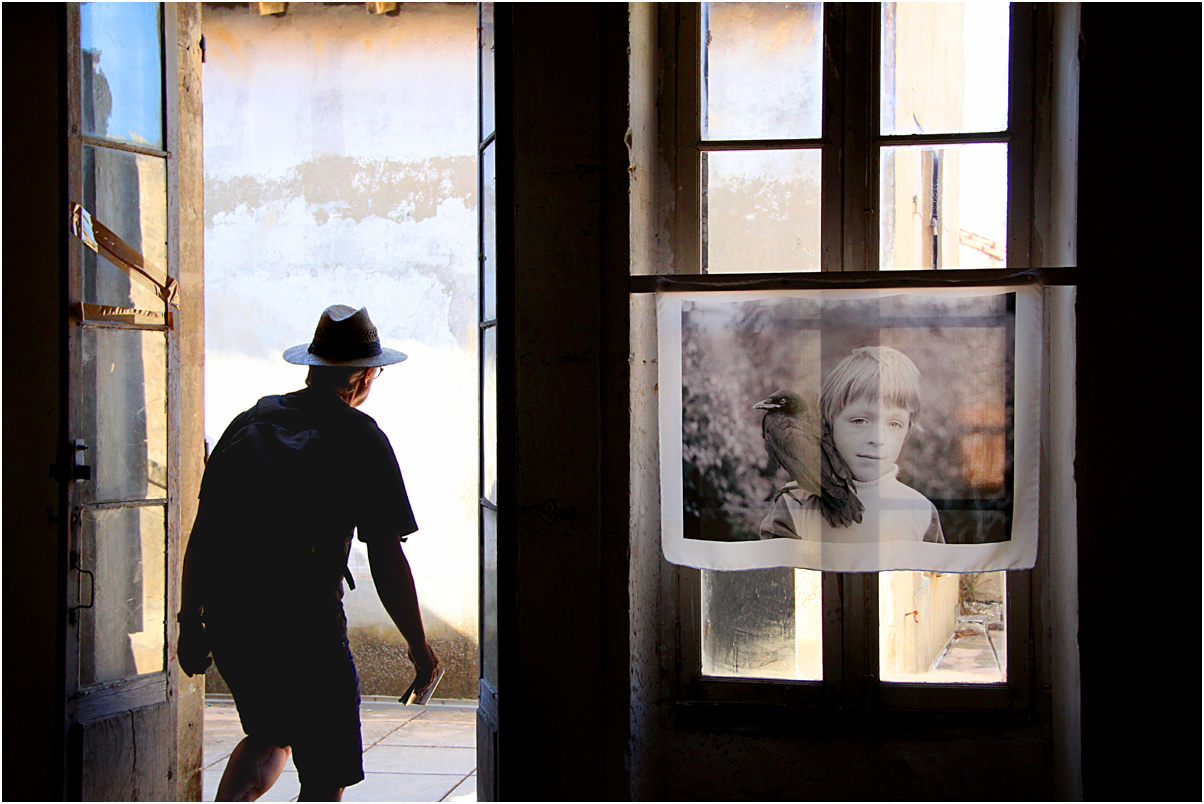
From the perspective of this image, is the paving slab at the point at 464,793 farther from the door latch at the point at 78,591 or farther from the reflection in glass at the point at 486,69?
the reflection in glass at the point at 486,69

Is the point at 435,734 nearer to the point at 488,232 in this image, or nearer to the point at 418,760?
the point at 418,760

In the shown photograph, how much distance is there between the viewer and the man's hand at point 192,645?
8.84 ft

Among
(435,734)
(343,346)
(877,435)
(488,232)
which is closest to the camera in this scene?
(877,435)

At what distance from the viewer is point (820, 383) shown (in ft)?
7.78

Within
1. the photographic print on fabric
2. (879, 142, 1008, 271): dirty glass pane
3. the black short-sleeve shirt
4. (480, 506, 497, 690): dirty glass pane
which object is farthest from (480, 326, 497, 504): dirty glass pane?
(879, 142, 1008, 271): dirty glass pane

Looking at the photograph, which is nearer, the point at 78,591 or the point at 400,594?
the point at 78,591

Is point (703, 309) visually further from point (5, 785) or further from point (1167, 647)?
point (5, 785)

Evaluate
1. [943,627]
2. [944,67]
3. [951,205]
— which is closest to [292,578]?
[943,627]

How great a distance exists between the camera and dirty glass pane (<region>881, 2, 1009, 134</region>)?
2.46 meters

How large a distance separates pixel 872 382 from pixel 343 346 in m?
1.84

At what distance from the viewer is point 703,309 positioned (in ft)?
7.86

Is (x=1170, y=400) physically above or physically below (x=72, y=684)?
above

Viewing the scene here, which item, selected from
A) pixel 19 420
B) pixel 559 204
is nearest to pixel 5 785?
pixel 19 420

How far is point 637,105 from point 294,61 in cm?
368
